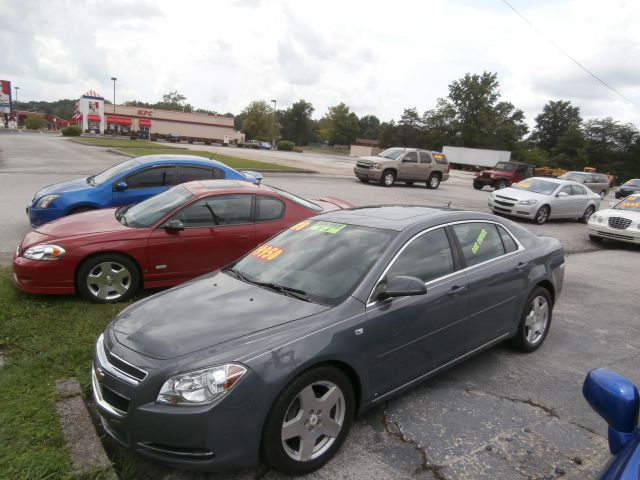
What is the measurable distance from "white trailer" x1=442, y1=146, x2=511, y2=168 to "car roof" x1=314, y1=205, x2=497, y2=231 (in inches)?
1934

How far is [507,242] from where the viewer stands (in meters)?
4.43

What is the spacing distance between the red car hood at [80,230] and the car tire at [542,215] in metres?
12.3

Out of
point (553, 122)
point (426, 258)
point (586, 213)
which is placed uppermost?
point (553, 122)

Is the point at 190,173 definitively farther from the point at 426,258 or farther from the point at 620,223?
the point at 620,223

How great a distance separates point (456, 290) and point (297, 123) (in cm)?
12516

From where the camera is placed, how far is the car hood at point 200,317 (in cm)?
270

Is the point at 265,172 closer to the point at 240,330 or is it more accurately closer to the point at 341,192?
the point at 341,192

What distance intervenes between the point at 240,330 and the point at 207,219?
3.21 metres

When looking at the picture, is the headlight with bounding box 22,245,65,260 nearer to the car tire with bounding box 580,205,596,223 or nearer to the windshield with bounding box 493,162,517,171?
the car tire with bounding box 580,205,596,223

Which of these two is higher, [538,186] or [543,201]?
[538,186]

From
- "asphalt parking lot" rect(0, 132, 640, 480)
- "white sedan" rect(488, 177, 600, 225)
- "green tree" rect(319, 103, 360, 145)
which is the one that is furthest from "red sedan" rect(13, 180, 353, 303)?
"green tree" rect(319, 103, 360, 145)

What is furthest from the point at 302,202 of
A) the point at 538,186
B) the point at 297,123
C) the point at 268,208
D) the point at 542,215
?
the point at 297,123

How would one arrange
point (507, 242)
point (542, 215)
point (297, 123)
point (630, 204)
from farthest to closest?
point (297, 123)
point (542, 215)
point (630, 204)
point (507, 242)

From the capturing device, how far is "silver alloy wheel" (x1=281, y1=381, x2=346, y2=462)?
2668 millimetres
